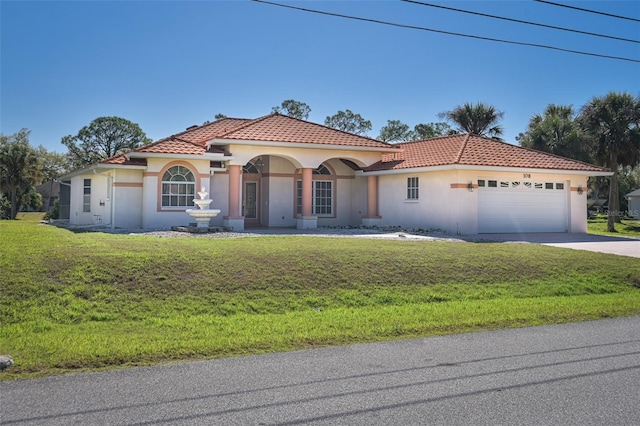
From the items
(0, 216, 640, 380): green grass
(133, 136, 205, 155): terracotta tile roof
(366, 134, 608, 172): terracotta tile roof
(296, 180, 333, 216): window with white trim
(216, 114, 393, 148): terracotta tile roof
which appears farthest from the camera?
(296, 180, 333, 216): window with white trim

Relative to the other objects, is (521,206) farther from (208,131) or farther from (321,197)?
(208,131)

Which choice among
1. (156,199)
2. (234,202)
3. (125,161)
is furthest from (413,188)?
(125,161)

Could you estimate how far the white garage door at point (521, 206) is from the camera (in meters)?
23.2

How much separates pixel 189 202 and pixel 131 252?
10898 mm

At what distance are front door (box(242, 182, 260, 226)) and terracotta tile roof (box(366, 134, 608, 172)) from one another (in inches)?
226

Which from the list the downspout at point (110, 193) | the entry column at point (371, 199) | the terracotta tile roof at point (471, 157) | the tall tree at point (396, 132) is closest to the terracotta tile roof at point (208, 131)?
the downspout at point (110, 193)

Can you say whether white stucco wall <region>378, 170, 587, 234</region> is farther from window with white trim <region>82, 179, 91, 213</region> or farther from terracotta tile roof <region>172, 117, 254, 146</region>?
window with white trim <region>82, 179, 91, 213</region>

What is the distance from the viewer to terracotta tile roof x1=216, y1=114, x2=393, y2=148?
23688 mm

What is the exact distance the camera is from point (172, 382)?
5.63 m

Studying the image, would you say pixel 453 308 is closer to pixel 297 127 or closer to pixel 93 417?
pixel 93 417

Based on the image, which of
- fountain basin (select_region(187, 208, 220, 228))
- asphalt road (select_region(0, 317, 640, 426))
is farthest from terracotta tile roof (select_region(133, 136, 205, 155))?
asphalt road (select_region(0, 317, 640, 426))

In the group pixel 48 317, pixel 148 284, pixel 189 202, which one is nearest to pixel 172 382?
pixel 48 317

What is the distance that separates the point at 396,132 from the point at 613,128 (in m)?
32.0

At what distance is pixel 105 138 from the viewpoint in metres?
58.7
